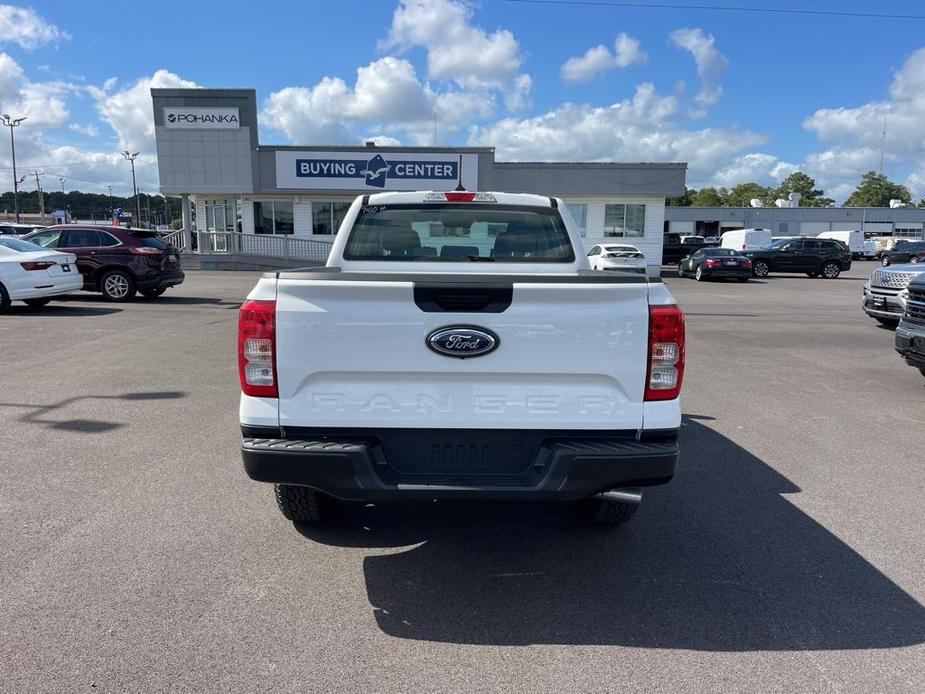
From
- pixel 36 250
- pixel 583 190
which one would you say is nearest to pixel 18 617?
pixel 36 250

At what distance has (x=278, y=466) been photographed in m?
3.00

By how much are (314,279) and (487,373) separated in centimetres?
88

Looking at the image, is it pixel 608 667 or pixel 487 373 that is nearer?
pixel 608 667

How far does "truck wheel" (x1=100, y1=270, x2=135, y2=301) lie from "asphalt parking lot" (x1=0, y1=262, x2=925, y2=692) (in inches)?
391

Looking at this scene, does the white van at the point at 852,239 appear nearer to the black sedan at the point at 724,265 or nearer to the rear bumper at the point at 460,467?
the black sedan at the point at 724,265

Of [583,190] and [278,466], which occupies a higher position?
[583,190]

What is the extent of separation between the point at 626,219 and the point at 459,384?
29947mm

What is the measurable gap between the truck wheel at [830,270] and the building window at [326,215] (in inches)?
871

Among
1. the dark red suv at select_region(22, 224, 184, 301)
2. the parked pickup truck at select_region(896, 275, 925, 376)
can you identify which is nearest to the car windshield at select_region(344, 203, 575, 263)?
the parked pickup truck at select_region(896, 275, 925, 376)

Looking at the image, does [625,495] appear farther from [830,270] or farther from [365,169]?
[830,270]

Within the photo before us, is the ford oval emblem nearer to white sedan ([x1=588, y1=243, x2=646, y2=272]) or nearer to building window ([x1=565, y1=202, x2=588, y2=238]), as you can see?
white sedan ([x1=588, y1=243, x2=646, y2=272])

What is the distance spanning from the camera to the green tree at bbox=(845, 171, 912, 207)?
118562mm

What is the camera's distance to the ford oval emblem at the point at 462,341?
2.98 metres

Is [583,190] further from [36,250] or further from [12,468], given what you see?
[12,468]
